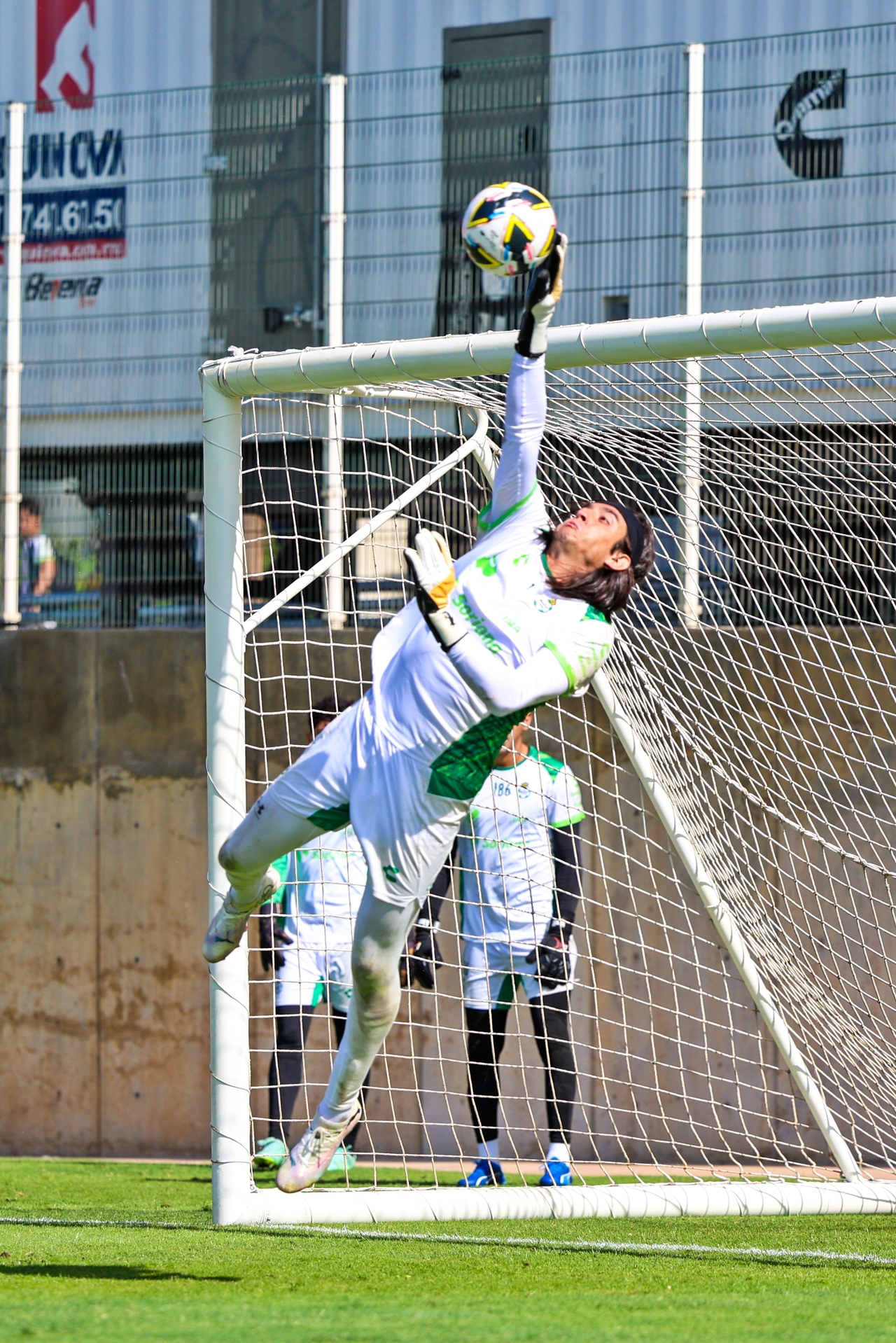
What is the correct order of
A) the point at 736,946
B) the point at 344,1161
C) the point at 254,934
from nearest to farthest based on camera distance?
the point at 736,946
the point at 344,1161
the point at 254,934

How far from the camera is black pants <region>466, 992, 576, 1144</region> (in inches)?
281

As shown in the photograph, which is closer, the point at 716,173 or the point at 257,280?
the point at 716,173

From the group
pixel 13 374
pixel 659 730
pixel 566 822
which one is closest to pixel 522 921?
pixel 566 822

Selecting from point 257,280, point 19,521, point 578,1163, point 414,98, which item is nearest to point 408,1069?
point 578,1163

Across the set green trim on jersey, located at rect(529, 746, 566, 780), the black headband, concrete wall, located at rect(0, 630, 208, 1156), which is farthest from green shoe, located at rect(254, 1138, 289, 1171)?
the black headband

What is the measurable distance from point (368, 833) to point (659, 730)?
343 centimetres

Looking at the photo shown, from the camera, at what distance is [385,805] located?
4648mm

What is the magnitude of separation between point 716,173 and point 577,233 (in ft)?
2.79

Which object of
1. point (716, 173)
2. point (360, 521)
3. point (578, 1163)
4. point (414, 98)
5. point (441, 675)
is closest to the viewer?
point (441, 675)

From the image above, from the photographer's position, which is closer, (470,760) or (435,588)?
(435,588)

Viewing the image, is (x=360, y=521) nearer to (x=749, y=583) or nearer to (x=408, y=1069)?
(x=749, y=583)

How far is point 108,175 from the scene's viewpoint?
10312mm

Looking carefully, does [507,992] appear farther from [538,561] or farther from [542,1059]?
[538,561]

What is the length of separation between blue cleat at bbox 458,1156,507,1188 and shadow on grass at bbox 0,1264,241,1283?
2.23 m
